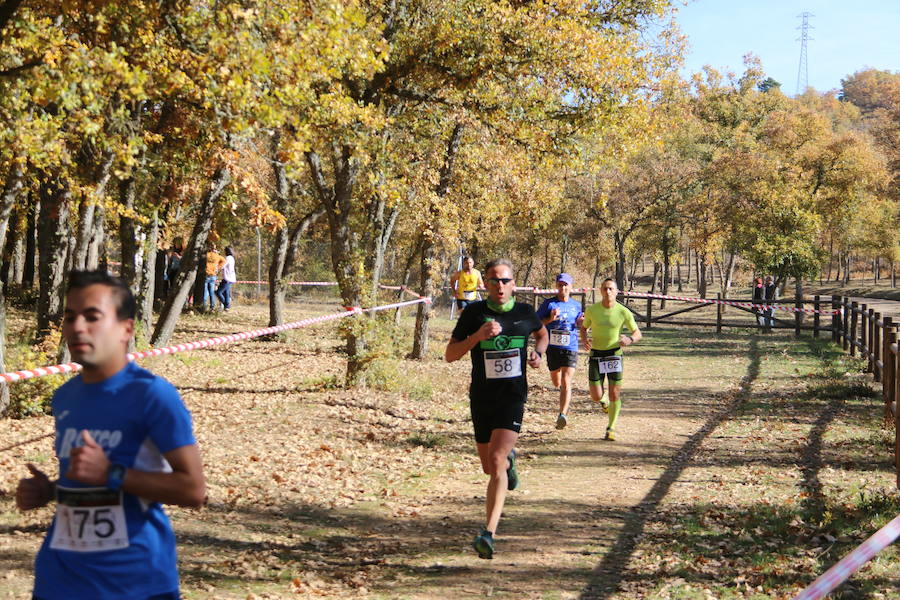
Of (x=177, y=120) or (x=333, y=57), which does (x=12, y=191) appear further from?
(x=333, y=57)

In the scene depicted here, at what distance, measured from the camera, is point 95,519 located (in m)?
2.91

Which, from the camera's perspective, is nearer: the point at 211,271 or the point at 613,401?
the point at 613,401

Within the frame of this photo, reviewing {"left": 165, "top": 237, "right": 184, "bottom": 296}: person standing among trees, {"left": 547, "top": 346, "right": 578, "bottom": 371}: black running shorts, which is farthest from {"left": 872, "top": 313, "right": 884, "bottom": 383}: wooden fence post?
{"left": 165, "top": 237, "right": 184, "bottom": 296}: person standing among trees

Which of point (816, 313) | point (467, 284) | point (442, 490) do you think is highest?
point (467, 284)

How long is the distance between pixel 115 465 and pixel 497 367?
4.29 metres

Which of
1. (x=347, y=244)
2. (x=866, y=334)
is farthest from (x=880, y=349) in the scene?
(x=347, y=244)

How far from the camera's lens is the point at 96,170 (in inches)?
501

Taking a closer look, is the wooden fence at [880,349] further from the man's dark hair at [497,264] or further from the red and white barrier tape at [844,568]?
the red and white barrier tape at [844,568]

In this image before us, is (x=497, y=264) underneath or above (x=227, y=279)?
above

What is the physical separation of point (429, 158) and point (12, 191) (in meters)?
8.25

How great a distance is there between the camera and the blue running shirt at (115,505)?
2898mm

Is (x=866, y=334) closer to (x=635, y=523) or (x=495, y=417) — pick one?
(x=635, y=523)

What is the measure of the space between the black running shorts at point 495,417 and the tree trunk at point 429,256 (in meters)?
11.6

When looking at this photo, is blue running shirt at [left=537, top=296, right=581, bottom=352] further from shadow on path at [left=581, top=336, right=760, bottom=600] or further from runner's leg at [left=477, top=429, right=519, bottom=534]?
runner's leg at [left=477, top=429, right=519, bottom=534]
